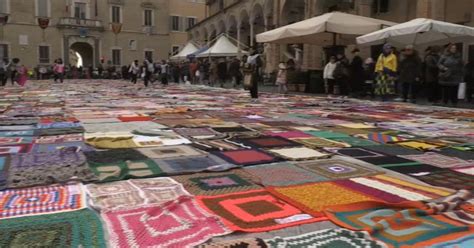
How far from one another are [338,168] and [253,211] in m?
1.38

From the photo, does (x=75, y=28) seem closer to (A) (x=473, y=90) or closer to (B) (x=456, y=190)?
(A) (x=473, y=90)

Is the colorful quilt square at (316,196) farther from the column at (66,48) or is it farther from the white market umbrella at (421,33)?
the column at (66,48)

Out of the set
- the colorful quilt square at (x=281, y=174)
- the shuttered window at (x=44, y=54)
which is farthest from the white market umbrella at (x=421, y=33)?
the shuttered window at (x=44, y=54)

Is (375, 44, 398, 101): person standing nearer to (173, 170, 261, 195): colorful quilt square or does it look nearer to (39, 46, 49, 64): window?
(173, 170, 261, 195): colorful quilt square

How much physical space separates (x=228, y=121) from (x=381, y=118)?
2675mm

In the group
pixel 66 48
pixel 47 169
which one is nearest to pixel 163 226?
pixel 47 169

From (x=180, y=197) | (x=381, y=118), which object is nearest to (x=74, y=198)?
(x=180, y=197)

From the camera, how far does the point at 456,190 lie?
326 centimetres

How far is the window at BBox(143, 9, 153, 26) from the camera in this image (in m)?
50.2

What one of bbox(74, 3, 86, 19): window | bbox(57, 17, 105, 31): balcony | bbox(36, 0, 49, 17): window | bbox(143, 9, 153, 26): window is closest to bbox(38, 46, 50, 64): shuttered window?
bbox(57, 17, 105, 31): balcony

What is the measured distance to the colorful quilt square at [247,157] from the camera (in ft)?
13.5

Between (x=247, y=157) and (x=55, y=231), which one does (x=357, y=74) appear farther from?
(x=55, y=231)

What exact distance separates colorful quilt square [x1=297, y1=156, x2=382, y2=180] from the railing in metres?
46.5

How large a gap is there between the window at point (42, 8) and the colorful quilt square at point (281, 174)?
1848 inches
